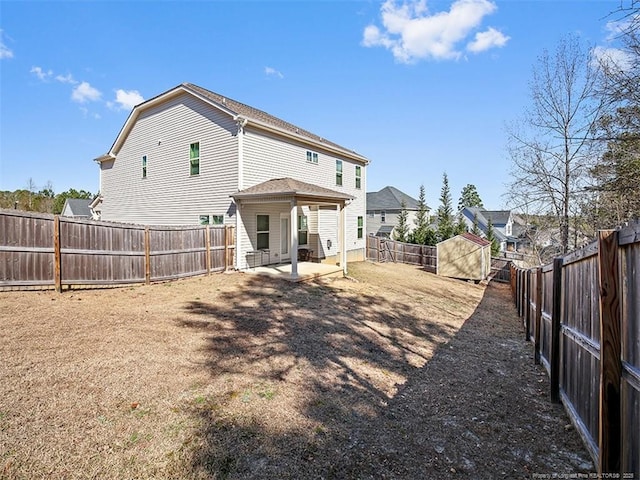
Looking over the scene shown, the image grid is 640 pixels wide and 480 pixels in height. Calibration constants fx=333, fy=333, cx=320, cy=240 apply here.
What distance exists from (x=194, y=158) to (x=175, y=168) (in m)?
1.36

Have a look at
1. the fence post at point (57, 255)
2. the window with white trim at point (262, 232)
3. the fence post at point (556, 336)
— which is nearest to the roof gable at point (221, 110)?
the window with white trim at point (262, 232)

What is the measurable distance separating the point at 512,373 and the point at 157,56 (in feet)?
59.3

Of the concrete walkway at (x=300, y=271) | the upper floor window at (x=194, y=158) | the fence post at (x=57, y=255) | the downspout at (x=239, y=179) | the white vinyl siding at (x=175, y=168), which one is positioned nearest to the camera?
the fence post at (x=57, y=255)

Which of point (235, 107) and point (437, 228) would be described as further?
point (437, 228)

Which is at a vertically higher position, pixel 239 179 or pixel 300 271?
pixel 239 179

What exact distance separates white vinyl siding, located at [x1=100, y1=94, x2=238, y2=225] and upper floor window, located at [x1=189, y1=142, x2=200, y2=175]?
8.7 inches

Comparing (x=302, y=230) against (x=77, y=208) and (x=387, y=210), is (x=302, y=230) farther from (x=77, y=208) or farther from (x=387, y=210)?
(x=77, y=208)

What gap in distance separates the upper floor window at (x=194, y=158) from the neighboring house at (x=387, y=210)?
29.8 m

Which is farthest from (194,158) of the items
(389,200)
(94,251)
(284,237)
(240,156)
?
(389,200)

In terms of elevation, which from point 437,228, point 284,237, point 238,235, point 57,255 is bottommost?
point 57,255

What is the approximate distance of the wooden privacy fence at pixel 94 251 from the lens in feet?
25.6

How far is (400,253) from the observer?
951 inches

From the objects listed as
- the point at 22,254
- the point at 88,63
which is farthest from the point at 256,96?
the point at 22,254

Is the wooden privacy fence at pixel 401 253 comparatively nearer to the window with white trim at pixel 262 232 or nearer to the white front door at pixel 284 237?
the white front door at pixel 284 237
